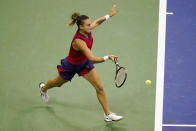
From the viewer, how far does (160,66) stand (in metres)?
8.37

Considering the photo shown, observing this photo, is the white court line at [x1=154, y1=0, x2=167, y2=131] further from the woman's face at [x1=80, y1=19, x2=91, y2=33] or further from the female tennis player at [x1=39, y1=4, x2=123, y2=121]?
the woman's face at [x1=80, y1=19, x2=91, y2=33]

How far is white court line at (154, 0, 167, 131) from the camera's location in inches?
287

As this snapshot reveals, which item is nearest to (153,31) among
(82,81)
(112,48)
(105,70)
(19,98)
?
(112,48)

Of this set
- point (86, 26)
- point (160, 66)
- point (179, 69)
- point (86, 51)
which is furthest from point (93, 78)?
point (179, 69)

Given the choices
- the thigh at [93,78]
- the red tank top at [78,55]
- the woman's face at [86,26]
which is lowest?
the thigh at [93,78]

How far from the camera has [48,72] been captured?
8367 millimetres

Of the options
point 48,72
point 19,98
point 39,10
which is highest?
point 39,10

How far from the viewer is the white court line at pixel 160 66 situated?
7.29 metres

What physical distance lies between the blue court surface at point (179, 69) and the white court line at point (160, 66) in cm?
3

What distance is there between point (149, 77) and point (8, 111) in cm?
304

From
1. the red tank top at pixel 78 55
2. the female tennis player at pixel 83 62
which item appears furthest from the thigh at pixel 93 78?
the red tank top at pixel 78 55

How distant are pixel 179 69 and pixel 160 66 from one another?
418mm

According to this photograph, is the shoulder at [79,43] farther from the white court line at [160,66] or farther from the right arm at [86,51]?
the white court line at [160,66]

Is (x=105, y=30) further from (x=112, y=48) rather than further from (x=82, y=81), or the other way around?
(x=82, y=81)
